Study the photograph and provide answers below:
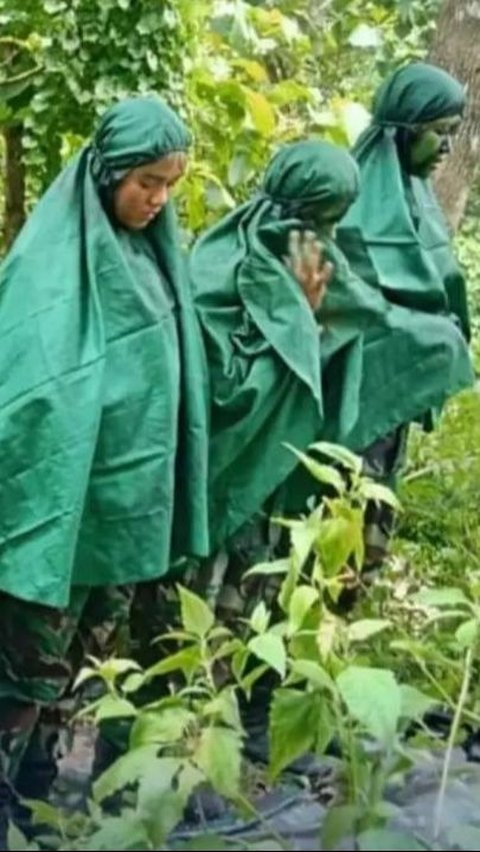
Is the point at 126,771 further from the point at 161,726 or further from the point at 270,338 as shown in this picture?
the point at 270,338

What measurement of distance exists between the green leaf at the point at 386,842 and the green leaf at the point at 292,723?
0.80m

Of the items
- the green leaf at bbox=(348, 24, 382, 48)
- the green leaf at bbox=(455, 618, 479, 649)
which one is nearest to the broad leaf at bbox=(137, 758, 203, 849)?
the green leaf at bbox=(455, 618, 479, 649)

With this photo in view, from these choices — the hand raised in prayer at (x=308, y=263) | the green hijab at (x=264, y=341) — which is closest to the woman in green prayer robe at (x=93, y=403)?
the green hijab at (x=264, y=341)

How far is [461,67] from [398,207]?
3.42ft

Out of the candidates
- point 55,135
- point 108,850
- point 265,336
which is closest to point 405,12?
point 55,135

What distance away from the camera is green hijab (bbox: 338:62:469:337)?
10.6 feet

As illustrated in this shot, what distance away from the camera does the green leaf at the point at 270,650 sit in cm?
198

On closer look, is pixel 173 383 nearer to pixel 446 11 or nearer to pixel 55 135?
pixel 55 135

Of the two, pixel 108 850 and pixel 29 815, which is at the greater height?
pixel 108 850

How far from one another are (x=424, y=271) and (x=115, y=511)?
927 millimetres

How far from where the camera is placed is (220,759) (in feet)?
6.23

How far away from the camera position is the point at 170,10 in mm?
3713

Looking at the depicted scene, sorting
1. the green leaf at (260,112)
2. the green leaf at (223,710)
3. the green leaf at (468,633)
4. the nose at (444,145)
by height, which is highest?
the nose at (444,145)

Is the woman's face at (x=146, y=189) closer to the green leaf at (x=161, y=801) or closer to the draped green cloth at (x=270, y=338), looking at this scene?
the draped green cloth at (x=270, y=338)
